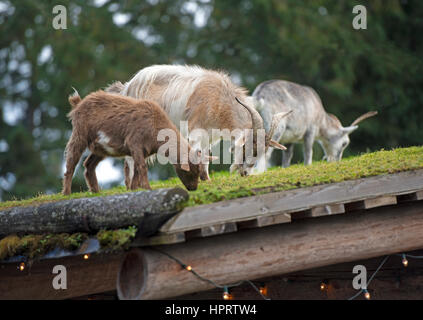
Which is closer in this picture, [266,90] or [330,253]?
[330,253]

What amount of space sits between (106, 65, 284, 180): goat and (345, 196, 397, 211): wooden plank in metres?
3.34

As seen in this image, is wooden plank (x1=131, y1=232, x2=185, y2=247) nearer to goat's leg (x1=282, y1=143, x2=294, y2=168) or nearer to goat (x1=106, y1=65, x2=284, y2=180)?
goat (x1=106, y1=65, x2=284, y2=180)

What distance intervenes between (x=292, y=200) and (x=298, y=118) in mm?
7121

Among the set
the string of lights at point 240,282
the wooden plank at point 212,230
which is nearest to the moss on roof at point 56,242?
the string of lights at point 240,282

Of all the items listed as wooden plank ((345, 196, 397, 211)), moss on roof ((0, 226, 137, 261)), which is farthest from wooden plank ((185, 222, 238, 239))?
wooden plank ((345, 196, 397, 211))

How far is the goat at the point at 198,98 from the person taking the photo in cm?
933

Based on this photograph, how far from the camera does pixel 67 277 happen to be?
6.69 m

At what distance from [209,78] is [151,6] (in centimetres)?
1566

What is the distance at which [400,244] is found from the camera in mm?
6258

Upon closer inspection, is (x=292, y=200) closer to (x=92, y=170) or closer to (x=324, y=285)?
(x=324, y=285)
